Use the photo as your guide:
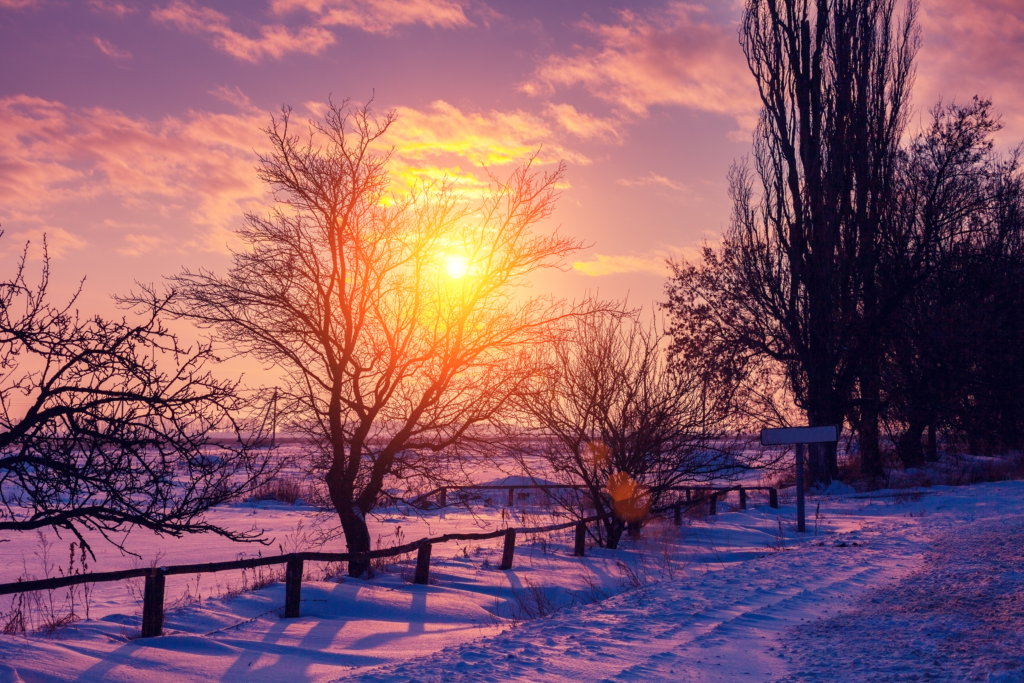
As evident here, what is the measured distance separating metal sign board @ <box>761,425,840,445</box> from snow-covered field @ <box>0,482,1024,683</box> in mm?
1997

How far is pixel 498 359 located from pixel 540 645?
6.17 metres

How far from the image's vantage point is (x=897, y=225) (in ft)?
92.4

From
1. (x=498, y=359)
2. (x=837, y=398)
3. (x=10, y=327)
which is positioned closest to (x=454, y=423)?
(x=498, y=359)

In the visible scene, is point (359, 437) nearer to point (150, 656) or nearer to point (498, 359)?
point (498, 359)

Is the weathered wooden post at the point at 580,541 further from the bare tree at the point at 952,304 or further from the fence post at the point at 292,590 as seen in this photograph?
the bare tree at the point at 952,304

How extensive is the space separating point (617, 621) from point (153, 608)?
4692 millimetres

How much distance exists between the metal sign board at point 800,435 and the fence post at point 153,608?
40.1ft

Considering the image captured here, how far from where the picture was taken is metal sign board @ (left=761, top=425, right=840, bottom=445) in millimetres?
15867

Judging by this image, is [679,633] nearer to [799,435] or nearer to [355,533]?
[355,533]

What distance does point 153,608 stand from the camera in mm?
7551

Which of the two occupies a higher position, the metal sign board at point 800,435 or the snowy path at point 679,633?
the metal sign board at point 800,435

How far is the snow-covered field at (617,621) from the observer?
600cm

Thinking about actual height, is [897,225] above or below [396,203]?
above

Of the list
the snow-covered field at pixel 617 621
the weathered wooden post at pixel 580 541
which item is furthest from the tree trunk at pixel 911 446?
the weathered wooden post at pixel 580 541
